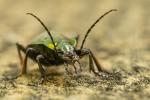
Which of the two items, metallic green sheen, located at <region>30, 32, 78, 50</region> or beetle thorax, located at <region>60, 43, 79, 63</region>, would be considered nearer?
beetle thorax, located at <region>60, 43, 79, 63</region>

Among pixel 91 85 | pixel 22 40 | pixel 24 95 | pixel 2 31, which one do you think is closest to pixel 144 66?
pixel 91 85

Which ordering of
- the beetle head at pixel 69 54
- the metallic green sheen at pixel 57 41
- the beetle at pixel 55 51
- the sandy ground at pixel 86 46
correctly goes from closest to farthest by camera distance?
the sandy ground at pixel 86 46 → the beetle head at pixel 69 54 → the beetle at pixel 55 51 → the metallic green sheen at pixel 57 41

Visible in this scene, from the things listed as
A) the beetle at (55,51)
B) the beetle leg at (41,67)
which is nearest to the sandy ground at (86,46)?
the beetle leg at (41,67)

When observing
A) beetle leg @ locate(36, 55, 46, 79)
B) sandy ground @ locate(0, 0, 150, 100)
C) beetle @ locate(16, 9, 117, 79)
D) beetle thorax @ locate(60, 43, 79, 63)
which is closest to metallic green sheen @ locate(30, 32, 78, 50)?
beetle @ locate(16, 9, 117, 79)

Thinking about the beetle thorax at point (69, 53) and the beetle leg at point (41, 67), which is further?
the beetle leg at point (41, 67)

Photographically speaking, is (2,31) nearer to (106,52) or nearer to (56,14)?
(56,14)

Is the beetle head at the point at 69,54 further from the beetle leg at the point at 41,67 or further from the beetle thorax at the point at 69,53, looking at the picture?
the beetle leg at the point at 41,67

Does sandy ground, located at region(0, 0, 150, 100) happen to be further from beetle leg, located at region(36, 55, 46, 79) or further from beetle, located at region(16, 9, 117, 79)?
beetle, located at region(16, 9, 117, 79)

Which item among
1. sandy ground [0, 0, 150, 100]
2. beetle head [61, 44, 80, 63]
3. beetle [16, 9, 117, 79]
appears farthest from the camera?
beetle [16, 9, 117, 79]
